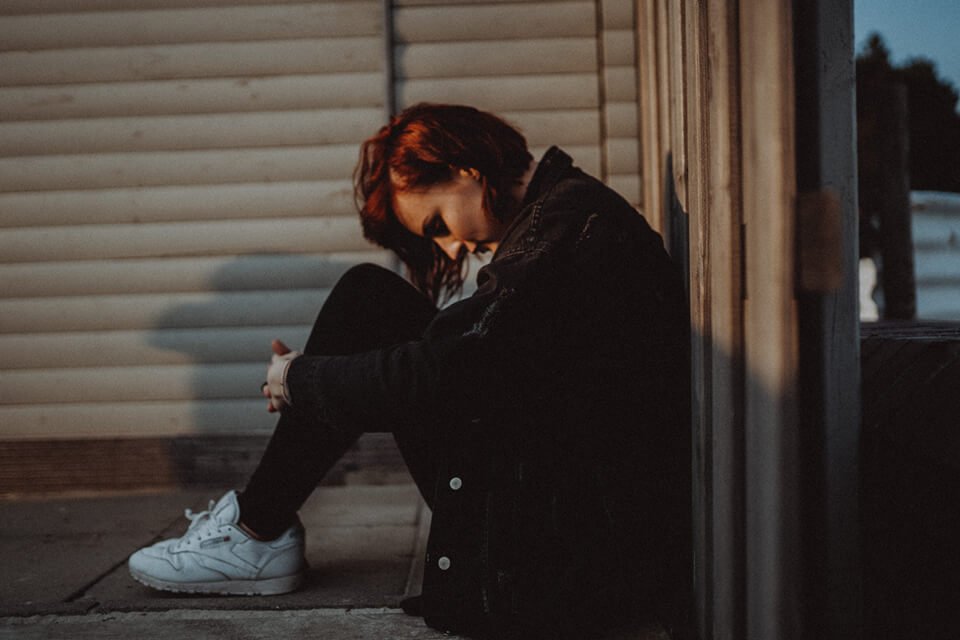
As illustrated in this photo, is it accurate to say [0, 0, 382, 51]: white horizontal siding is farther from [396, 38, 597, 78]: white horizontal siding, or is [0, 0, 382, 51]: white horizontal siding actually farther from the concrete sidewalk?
the concrete sidewalk

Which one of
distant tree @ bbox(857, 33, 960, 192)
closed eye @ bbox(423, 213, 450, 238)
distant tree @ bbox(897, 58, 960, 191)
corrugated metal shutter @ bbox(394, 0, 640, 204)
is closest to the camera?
closed eye @ bbox(423, 213, 450, 238)

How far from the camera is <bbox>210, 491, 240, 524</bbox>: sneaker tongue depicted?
206cm

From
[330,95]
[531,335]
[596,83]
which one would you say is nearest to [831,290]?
[531,335]

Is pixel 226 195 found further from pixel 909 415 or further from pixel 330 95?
pixel 909 415

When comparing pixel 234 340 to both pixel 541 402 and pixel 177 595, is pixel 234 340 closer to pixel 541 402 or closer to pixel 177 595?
pixel 177 595

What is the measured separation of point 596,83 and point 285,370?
2120 mm

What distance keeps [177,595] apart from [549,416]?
1107 millimetres

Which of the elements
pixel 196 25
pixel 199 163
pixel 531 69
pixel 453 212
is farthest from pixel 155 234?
pixel 453 212

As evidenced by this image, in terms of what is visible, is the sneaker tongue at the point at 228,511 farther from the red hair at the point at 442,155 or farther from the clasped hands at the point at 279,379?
the red hair at the point at 442,155

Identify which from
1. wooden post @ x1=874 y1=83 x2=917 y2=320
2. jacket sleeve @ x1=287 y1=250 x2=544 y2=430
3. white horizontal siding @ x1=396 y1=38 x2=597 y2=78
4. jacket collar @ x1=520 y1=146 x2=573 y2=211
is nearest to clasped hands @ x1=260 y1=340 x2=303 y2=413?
jacket sleeve @ x1=287 y1=250 x2=544 y2=430

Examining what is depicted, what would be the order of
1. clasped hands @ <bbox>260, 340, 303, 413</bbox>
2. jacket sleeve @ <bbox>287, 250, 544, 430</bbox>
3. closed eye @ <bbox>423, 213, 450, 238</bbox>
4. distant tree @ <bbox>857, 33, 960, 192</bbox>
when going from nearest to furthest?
jacket sleeve @ <bbox>287, 250, 544, 430</bbox> < clasped hands @ <bbox>260, 340, 303, 413</bbox> < closed eye @ <bbox>423, 213, 450, 238</bbox> < distant tree @ <bbox>857, 33, 960, 192</bbox>

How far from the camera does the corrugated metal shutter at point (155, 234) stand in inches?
135

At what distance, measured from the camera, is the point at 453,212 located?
1.89m

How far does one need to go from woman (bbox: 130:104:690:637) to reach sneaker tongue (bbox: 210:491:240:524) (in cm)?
40
